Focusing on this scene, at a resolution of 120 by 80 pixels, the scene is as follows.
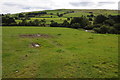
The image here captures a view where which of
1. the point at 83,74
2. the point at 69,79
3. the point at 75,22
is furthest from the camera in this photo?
the point at 75,22

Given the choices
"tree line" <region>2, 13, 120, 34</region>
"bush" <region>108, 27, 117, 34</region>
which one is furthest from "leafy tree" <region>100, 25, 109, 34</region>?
"bush" <region>108, 27, 117, 34</region>

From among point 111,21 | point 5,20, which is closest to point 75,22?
point 111,21

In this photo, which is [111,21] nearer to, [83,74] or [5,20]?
[83,74]

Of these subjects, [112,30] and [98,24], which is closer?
[112,30]

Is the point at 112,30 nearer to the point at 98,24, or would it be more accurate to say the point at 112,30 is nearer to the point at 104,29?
the point at 104,29

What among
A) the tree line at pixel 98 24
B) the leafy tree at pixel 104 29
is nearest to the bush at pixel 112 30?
the tree line at pixel 98 24

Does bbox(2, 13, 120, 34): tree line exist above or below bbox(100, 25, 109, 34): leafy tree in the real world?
above

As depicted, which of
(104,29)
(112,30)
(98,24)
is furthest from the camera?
(98,24)

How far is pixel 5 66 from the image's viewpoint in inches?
630

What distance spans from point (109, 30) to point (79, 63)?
1850 inches

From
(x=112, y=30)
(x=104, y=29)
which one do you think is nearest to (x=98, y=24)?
(x=104, y=29)

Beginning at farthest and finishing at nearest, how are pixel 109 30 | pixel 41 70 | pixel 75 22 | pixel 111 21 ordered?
1. pixel 75 22
2. pixel 111 21
3. pixel 109 30
4. pixel 41 70

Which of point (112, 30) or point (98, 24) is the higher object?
point (98, 24)

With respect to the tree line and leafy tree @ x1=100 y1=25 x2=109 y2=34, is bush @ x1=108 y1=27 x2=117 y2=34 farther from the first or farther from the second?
leafy tree @ x1=100 y1=25 x2=109 y2=34
